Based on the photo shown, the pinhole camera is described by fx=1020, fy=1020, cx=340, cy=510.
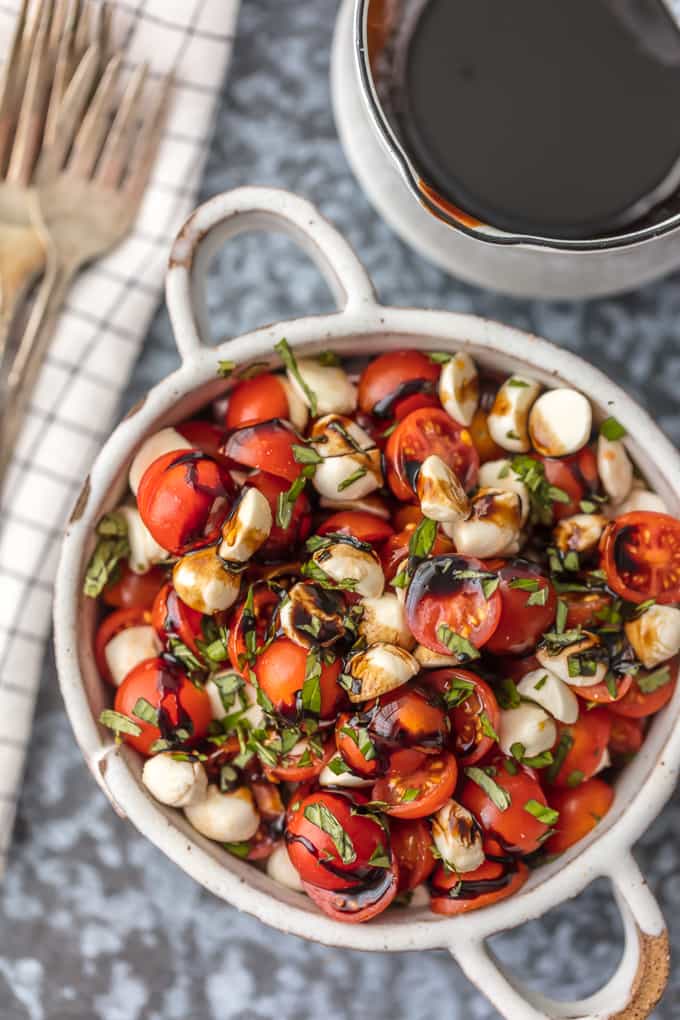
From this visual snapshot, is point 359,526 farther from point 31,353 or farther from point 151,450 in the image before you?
point 31,353

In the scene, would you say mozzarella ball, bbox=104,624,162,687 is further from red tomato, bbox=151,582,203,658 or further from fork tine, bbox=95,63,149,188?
fork tine, bbox=95,63,149,188

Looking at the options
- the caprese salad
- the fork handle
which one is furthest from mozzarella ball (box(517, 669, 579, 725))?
the fork handle

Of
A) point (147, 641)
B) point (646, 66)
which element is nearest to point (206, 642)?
point (147, 641)

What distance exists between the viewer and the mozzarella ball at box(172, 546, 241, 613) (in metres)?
0.59

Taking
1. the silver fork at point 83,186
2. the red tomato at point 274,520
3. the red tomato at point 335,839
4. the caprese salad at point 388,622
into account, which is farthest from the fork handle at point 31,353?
the red tomato at point 335,839

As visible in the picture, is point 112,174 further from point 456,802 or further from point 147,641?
point 456,802

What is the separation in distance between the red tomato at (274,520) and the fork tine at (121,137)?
1.12ft

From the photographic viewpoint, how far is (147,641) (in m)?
0.67

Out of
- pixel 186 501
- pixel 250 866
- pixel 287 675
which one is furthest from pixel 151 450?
pixel 250 866

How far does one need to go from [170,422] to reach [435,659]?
24 cm

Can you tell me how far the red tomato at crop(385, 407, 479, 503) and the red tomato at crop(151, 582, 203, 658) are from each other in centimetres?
15

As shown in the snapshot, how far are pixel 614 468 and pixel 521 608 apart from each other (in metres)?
0.12

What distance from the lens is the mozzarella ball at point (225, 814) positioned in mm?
640

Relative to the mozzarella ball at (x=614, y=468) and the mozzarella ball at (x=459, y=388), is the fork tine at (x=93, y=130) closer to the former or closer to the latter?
the mozzarella ball at (x=459, y=388)
